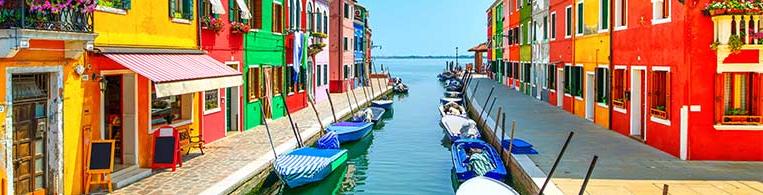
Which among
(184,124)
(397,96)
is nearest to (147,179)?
(184,124)

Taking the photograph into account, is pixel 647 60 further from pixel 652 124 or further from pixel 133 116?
pixel 133 116

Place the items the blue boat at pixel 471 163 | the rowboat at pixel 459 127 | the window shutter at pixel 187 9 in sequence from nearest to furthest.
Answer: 1. the blue boat at pixel 471 163
2. the window shutter at pixel 187 9
3. the rowboat at pixel 459 127

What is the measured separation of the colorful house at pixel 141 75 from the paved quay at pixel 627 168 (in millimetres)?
7554

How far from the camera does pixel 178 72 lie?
1370 centimetres

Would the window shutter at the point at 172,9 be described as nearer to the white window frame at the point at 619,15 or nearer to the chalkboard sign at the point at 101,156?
the chalkboard sign at the point at 101,156

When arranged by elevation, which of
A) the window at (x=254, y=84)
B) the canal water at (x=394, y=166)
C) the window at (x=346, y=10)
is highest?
the window at (x=346, y=10)

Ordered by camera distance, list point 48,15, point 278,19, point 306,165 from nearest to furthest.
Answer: point 48,15, point 306,165, point 278,19

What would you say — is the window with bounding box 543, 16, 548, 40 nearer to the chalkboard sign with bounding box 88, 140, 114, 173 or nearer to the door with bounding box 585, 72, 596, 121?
the door with bounding box 585, 72, 596, 121

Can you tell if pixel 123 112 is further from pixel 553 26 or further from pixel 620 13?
pixel 553 26

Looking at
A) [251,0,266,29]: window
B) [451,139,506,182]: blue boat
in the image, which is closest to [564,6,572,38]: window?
[451,139,506,182]: blue boat

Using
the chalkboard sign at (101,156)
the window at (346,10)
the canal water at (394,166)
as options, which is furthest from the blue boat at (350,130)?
the window at (346,10)

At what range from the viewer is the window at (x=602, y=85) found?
73.3ft

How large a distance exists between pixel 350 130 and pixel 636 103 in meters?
9.36

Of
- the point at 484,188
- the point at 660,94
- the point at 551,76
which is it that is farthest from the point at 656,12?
the point at 551,76
